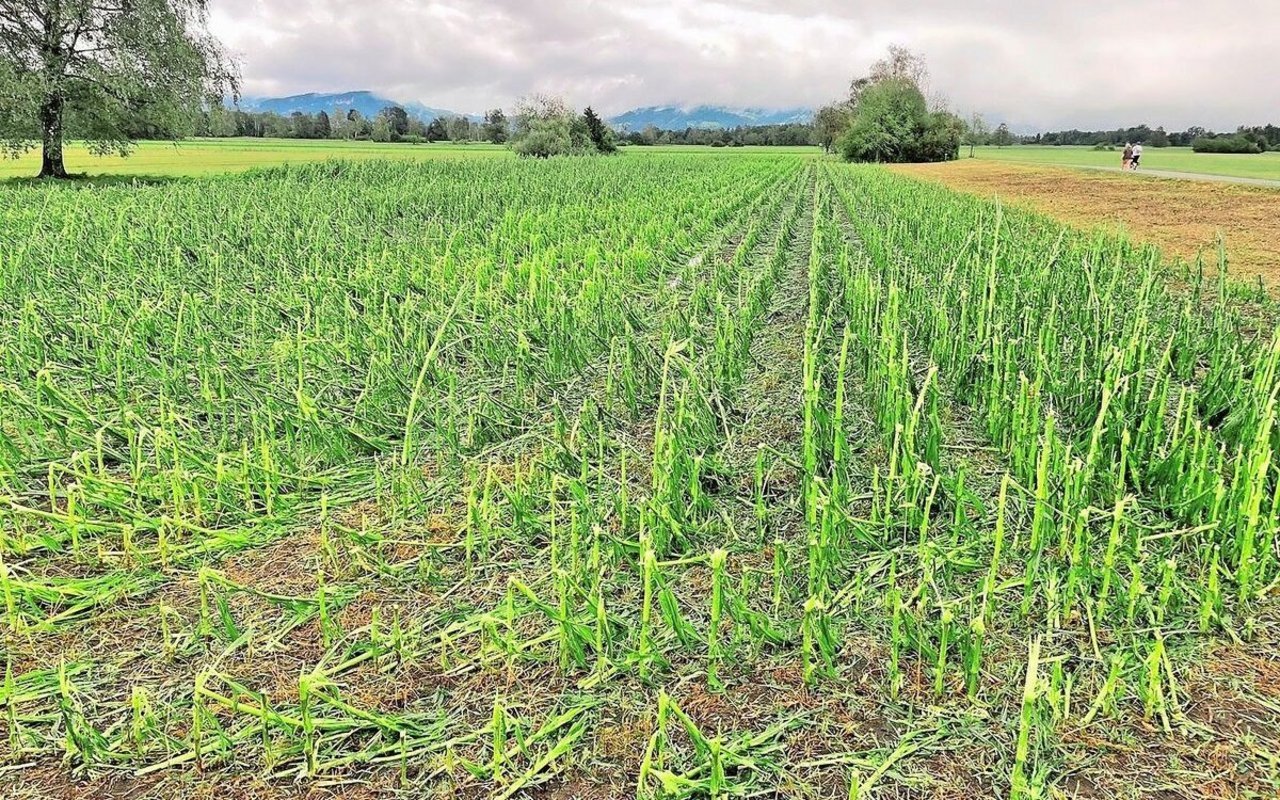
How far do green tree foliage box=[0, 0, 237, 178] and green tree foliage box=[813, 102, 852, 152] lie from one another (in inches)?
1908

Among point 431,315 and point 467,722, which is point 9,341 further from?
point 467,722

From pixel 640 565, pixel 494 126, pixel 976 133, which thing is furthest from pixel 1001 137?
pixel 640 565

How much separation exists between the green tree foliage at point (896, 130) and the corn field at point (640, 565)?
150 ft

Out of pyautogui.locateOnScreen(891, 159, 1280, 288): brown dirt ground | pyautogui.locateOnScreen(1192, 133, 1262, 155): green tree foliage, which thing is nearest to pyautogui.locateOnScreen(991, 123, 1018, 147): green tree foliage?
pyautogui.locateOnScreen(1192, 133, 1262, 155): green tree foliage

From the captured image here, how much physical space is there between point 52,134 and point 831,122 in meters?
55.5

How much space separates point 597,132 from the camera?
138ft

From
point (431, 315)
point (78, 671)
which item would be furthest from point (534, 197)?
point (78, 671)

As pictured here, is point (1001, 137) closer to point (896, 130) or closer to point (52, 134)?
point (896, 130)

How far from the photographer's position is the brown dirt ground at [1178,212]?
8695mm

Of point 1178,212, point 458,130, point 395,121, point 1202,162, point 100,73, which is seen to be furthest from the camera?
point 395,121

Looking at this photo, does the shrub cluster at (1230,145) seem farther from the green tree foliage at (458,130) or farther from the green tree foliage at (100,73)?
the green tree foliage at (458,130)

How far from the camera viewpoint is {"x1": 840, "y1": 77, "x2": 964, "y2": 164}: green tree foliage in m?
46.3

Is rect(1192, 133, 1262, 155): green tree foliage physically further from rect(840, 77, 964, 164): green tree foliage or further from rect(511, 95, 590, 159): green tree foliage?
rect(511, 95, 590, 159): green tree foliage

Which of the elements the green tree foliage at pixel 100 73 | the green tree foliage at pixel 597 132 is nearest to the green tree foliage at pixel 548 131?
the green tree foliage at pixel 597 132
